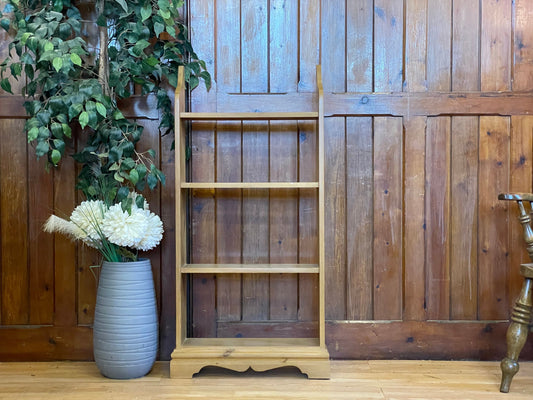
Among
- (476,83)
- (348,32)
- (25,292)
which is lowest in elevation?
(25,292)

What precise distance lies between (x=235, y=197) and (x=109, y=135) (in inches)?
24.2

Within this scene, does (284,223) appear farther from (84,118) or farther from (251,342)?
(84,118)

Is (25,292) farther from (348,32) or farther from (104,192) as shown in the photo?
(348,32)

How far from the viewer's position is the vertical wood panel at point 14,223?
217cm

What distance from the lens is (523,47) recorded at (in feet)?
7.13

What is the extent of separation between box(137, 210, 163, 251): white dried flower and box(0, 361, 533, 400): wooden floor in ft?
1.78

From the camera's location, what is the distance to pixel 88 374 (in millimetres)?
1993

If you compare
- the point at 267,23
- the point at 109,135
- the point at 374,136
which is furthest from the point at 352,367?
the point at 267,23

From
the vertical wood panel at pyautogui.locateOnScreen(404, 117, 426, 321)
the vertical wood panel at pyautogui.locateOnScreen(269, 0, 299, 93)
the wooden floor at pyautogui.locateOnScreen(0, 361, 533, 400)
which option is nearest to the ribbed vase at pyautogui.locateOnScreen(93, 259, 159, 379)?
the wooden floor at pyautogui.locateOnScreen(0, 361, 533, 400)

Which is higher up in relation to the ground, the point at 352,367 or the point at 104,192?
the point at 104,192

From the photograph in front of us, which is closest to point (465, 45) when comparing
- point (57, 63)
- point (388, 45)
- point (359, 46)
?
point (388, 45)

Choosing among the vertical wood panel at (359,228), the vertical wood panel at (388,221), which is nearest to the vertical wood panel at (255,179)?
the vertical wood panel at (359,228)

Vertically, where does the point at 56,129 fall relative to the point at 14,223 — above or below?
above

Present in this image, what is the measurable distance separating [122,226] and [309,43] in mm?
1157
